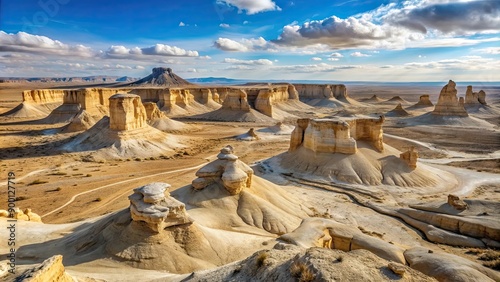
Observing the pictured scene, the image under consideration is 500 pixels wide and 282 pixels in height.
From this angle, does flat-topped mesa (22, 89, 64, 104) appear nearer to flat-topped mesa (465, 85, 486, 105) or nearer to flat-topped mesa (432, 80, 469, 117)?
flat-topped mesa (432, 80, 469, 117)

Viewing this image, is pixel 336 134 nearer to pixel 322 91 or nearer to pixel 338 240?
pixel 338 240

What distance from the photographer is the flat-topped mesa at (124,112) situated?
35.6 meters

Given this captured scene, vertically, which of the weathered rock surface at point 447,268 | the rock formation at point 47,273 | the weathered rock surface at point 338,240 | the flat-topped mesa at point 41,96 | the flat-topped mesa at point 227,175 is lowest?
the weathered rock surface at point 338,240

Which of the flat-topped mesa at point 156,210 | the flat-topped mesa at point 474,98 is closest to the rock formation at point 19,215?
the flat-topped mesa at point 156,210

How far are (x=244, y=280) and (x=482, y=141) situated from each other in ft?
175

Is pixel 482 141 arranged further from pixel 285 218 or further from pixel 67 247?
pixel 67 247

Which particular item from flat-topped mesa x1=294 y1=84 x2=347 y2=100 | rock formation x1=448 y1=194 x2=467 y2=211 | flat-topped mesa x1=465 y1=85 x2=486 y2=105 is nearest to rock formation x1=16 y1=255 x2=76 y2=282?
rock formation x1=448 y1=194 x2=467 y2=211

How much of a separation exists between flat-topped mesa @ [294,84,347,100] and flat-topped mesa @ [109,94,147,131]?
86.1 meters

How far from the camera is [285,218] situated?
57.5ft

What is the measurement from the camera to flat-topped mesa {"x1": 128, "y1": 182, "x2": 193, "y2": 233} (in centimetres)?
1170

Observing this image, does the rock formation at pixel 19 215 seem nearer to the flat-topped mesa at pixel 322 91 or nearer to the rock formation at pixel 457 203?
the rock formation at pixel 457 203

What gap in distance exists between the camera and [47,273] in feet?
22.1

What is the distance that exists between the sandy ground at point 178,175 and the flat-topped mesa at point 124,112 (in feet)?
→ 17.4

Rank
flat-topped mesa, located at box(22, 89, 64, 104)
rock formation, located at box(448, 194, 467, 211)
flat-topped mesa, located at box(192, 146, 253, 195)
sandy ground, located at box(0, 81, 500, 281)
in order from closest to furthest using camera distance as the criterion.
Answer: flat-topped mesa, located at box(192, 146, 253, 195) < rock formation, located at box(448, 194, 467, 211) < sandy ground, located at box(0, 81, 500, 281) < flat-topped mesa, located at box(22, 89, 64, 104)
